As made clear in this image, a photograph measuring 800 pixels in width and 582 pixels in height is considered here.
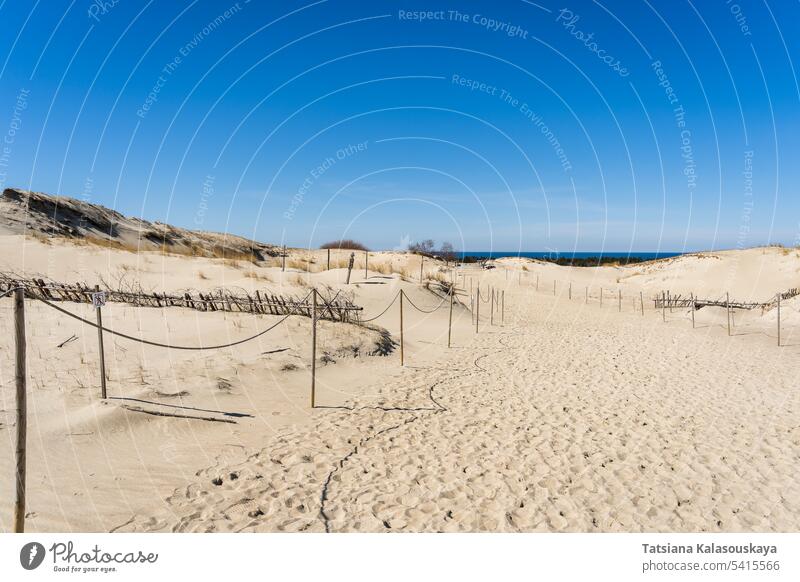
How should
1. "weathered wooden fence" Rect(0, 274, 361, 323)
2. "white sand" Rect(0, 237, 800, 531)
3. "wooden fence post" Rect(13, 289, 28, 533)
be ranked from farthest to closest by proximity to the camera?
"weathered wooden fence" Rect(0, 274, 361, 323) < "white sand" Rect(0, 237, 800, 531) < "wooden fence post" Rect(13, 289, 28, 533)

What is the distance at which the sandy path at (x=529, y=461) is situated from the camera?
4.79 meters

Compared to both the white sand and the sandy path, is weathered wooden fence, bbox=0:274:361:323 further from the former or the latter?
the sandy path

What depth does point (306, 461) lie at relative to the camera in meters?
5.93

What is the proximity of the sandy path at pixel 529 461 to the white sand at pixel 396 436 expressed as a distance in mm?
31

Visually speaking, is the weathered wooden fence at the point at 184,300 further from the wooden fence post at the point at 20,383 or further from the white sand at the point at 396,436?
the wooden fence post at the point at 20,383

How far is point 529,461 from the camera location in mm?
6215

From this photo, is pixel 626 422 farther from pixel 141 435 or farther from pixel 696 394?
pixel 141 435

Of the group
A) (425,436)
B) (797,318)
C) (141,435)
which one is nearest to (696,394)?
(425,436)

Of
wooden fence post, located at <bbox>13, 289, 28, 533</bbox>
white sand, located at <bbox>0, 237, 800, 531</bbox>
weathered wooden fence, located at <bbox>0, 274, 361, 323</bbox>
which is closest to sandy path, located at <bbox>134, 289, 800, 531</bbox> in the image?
white sand, located at <bbox>0, 237, 800, 531</bbox>

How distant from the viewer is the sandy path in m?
4.79

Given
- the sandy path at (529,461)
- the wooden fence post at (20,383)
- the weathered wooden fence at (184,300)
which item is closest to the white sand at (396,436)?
the sandy path at (529,461)

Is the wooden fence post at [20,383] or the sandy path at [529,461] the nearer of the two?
the wooden fence post at [20,383]

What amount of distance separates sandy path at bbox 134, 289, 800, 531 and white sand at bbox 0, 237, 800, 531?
31 mm

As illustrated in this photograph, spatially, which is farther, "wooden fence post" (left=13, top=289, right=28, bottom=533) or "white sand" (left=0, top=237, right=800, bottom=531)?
"white sand" (left=0, top=237, right=800, bottom=531)
